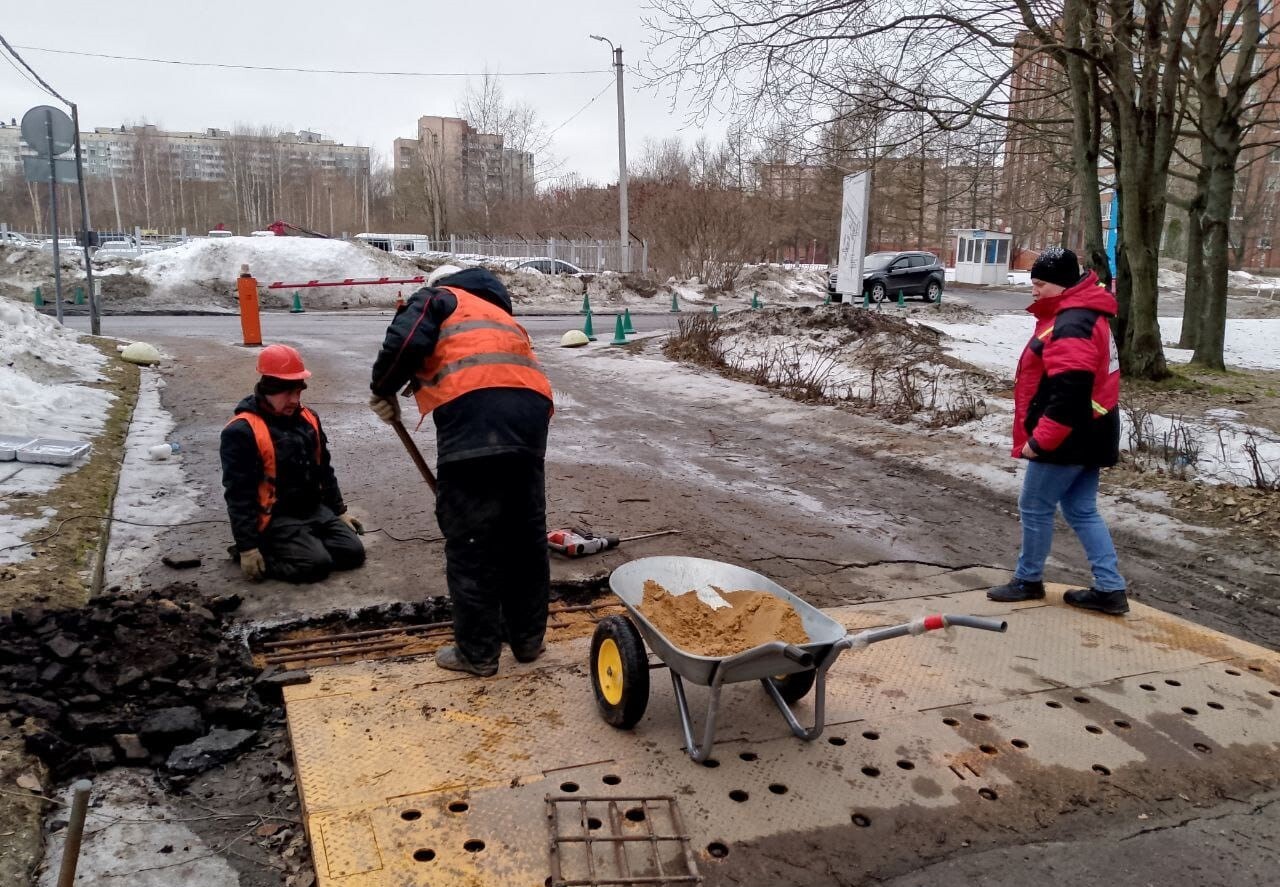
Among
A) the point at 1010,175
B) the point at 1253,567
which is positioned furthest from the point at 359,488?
the point at 1010,175

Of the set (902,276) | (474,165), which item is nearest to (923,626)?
(902,276)

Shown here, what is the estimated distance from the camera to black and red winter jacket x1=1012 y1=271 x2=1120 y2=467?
162 inches

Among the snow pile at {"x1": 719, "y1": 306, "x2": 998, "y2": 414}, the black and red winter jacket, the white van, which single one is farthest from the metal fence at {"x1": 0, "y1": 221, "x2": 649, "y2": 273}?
the black and red winter jacket

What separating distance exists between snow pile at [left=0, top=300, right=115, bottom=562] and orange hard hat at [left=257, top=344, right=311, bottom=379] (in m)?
1.59

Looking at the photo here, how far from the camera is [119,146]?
77.1 metres

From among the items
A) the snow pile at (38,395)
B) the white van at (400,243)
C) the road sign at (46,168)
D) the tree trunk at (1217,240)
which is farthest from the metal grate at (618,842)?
the white van at (400,243)

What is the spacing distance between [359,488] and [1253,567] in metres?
6.04

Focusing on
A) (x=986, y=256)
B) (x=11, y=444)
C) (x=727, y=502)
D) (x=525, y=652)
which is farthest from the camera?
(x=986, y=256)

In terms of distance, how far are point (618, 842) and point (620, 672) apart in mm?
701

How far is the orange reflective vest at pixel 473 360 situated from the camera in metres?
3.53

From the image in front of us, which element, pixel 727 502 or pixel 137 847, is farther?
pixel 727 502

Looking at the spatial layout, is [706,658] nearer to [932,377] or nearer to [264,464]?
[264,464]

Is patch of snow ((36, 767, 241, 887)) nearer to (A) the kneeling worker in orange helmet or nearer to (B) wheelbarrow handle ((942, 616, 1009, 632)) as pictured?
(A) the kneeling worker in orange helmet

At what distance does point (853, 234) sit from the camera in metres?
17.2
